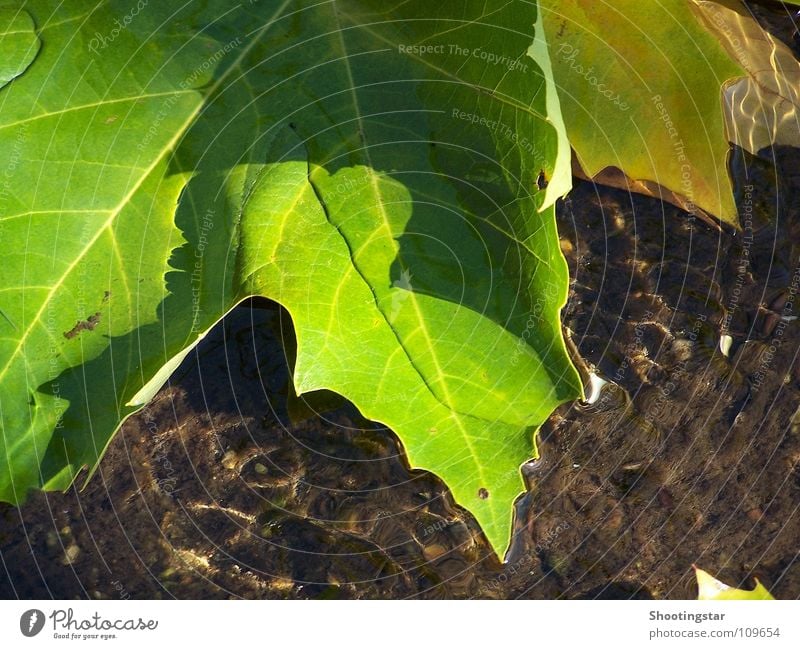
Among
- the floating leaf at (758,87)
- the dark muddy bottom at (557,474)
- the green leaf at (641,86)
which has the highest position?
the floating leaf at (758,87)

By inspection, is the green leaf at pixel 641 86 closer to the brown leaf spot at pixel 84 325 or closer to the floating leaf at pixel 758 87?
the floating leaf at pixel 758 87

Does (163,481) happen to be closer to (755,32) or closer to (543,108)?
(543,108)

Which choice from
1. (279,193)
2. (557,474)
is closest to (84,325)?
(279,193)

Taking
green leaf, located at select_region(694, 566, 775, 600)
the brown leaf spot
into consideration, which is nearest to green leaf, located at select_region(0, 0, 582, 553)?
the brown leaf spot

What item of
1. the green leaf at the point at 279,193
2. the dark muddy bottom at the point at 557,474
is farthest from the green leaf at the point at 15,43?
the dark muddy bottom at the point at 557,474

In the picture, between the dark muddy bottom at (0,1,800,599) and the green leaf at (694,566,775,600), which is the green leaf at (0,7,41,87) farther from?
the green leaf at (694,566,775,600)

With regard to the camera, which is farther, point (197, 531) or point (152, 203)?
point (197, 531)
